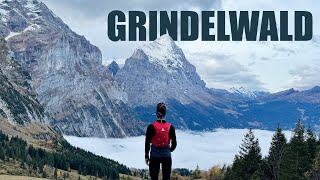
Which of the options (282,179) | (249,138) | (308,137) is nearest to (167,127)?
(282,179)

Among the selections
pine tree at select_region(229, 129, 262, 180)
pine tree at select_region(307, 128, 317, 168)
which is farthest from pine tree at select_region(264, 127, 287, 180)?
pine tree at select_region(307, 128, 317, 168)

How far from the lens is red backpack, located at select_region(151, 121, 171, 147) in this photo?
68.9 ft

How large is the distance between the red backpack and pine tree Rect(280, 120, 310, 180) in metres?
73.7

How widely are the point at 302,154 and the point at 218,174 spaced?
317 feet

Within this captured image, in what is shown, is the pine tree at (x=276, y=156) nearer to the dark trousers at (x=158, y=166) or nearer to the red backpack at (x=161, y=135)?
the dark trousers at (x=158, y=166)

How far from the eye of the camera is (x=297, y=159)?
95.3m

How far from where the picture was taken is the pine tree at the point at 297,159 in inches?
3576

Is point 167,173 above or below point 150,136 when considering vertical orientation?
below

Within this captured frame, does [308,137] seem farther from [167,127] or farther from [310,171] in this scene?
[167,127]

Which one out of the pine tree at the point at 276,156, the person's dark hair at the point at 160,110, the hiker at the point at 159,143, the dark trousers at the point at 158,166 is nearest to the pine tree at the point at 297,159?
the pine tree at the point at 276,156

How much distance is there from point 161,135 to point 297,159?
261ft

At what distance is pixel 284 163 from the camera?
9256cm

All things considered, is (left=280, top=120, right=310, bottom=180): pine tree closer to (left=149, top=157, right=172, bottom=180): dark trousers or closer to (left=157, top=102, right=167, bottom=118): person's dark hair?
(left=149, top=157, right=172, bottom=180): dark trousers

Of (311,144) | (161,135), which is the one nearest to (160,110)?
(161,135)
